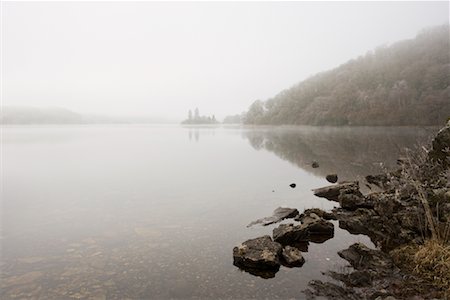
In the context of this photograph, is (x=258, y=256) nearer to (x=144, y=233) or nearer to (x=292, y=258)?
(x=292, y=258)

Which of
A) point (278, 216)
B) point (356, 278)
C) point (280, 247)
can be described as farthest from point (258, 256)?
point (278, 216)

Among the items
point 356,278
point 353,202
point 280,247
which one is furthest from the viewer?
point 353,202

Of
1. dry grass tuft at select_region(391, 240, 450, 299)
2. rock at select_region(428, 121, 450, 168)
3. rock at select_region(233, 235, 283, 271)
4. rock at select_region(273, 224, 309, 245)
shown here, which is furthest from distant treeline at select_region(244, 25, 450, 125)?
rock at select_region(233, 235, 283, 271)

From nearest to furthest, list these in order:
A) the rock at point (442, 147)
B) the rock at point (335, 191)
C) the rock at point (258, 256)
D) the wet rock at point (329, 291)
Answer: the wet rock at point (329, 291) → the rock at point (258, 256) → the rock at point (442, 147) → the rock at point (335, 191)

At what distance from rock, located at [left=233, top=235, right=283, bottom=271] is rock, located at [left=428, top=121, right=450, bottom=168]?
25.4 ft

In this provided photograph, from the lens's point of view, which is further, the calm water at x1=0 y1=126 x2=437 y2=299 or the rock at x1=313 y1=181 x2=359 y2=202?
the rock at x1=313 y1=181 x2=359 y2=202

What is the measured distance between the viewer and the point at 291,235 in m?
11.4

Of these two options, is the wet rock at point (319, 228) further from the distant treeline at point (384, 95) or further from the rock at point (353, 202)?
the distant treeline at point (384, 95)

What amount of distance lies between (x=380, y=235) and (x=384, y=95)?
150232 mm

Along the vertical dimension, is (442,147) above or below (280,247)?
above

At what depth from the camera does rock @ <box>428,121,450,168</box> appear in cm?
1165

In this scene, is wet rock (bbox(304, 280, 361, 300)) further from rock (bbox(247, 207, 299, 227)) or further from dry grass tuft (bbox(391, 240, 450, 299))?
rock (bbox(247, 207, 299, 227))

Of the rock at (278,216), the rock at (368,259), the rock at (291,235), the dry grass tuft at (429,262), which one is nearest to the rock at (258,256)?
the rock at (291,235)

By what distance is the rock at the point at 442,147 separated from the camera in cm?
1165
